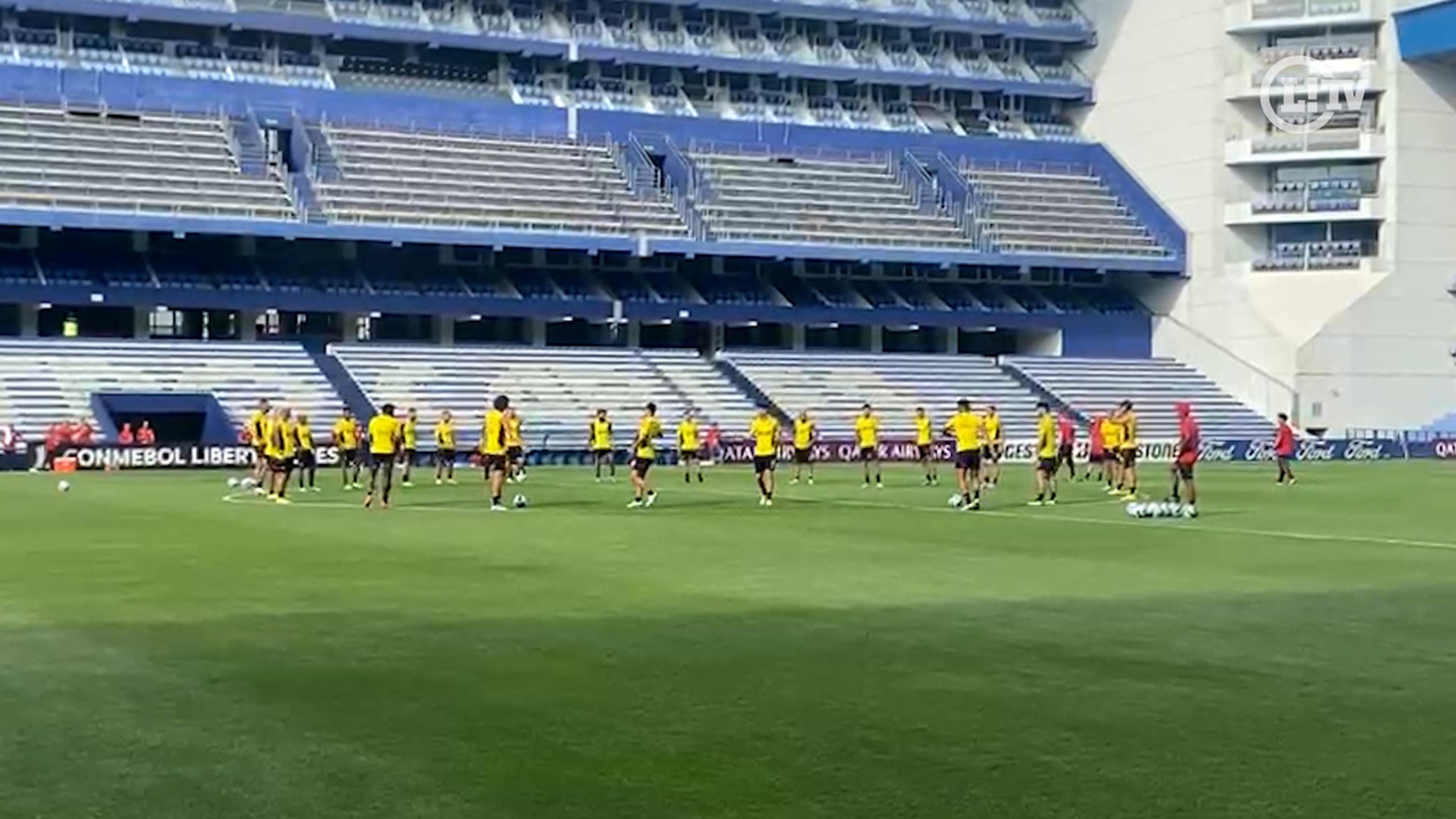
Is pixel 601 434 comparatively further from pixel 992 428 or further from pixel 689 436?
pixel 992 428

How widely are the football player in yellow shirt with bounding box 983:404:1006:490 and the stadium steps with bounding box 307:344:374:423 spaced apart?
19.9 metres

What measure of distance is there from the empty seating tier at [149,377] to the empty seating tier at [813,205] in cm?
1648

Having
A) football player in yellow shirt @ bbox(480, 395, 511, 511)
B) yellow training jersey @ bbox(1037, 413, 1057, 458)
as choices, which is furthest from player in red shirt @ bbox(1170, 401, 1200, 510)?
football player in yellow shirt @ bbox(480, 395, 511, 511)

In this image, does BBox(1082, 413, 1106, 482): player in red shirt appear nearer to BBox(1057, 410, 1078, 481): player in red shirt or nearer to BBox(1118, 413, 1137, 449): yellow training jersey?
BBox(1057, 410, 1078, 481): player in red shirt

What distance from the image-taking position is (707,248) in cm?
6303

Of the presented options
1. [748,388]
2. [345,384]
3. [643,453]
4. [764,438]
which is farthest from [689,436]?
[748,388]

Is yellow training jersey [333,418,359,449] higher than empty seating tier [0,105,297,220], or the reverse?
empty seating tier [0,105,297,220]

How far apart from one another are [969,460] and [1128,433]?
6.00 meters

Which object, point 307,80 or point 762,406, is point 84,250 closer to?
point 307,80

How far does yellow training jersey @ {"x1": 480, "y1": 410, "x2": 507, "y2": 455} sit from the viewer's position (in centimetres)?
2806

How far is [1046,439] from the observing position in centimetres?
3219

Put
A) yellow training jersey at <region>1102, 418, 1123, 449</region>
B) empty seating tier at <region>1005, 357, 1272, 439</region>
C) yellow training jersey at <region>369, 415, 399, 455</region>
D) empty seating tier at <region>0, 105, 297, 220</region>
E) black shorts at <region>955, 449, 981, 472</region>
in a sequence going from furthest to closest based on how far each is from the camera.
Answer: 1. empty seating tier at <region>1005, 357, 1272, 439</region>
2. empty seating tier at <region>0, 105, 297, 220</region>
3. yellow training jersey at <region>1102, 418, 1123, 449</region>
4. black shorts at <region>955, 449, 981, 472</region>
5. yellow training jersey at <region>369, 415, 399, 455</region>

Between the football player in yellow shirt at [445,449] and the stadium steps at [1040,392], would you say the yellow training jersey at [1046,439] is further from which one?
the stadium steps at [1040,392]

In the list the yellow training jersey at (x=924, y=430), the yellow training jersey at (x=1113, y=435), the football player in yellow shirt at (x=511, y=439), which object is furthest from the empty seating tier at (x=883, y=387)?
the football player in yellow shirt at (x=511, y=439)
